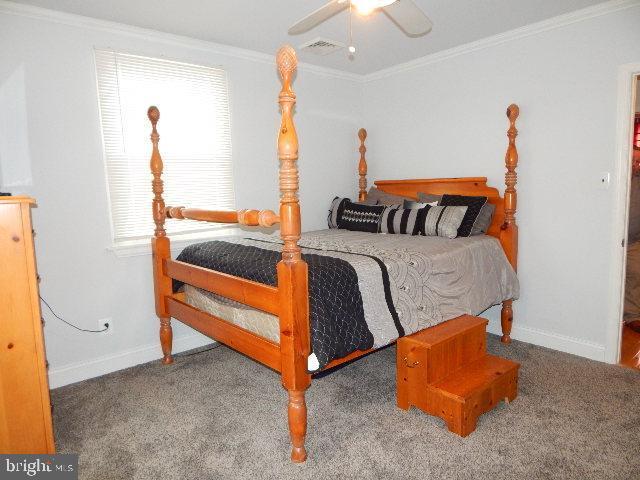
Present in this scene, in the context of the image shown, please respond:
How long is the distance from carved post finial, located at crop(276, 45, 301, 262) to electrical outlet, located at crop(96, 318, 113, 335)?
176 centimetres

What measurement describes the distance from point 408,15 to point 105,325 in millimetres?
2625

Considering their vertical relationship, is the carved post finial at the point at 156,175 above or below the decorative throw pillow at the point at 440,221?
above

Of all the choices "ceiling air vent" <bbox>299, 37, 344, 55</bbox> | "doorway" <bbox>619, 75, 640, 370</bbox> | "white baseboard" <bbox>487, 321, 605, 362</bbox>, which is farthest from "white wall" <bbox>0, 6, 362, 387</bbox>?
"doorway" <bbox>619, 75, 640, 370</bbox>

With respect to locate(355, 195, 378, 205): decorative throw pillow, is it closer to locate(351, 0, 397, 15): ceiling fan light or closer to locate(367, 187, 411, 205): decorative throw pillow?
locate(367, 187, 411, 205): decorative throw pillow

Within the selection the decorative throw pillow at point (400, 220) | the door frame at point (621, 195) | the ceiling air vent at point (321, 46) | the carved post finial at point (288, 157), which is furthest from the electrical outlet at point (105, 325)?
the door frame at point (621, 195)

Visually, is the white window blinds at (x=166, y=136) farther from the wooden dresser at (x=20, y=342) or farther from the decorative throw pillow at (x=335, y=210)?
the wooden dresser at (x=20, y=342)

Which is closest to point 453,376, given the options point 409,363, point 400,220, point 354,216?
point 409,363

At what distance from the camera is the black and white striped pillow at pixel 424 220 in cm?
311

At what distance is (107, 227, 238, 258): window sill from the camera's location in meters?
2.89

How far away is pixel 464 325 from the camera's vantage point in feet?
7.86

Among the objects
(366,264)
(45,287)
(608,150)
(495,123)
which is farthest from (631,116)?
(45,287)

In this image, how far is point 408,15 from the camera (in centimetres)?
197

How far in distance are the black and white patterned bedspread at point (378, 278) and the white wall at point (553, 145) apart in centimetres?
34

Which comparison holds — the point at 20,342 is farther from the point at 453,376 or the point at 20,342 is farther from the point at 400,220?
the point at 400,220
